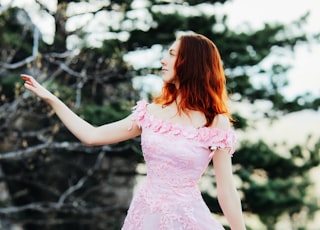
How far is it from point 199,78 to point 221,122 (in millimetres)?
206

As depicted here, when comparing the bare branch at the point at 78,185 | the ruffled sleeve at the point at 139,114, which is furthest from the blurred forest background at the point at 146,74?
the ruffled sleeve at the point at 139,114

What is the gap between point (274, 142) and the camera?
9305 millimetres

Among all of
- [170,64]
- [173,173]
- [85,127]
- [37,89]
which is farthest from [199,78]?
[37,89]

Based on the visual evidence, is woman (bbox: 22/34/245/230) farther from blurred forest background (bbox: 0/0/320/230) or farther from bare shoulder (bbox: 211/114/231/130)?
blurred forest background (bbox: 0/0/320/230)

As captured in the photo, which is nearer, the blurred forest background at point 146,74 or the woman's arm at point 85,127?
the woman's arm at point 85,127

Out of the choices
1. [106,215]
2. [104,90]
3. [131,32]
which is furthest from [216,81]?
[106,215]

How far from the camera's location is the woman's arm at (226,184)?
108 inches

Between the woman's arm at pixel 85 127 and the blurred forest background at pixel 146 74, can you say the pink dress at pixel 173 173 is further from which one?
the blurred forest background at pixel 146 74

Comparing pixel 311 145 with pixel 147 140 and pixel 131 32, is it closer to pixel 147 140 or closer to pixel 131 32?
pixel 131 32

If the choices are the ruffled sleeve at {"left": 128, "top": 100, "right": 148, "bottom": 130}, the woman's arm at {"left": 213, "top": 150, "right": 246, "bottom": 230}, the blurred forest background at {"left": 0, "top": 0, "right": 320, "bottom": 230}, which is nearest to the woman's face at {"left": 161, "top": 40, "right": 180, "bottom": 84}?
the ruffled sleeve at {"left": 128, "top": 100, "right": 148, "bottom": 130}

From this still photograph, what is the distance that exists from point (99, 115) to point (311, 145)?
3041mm

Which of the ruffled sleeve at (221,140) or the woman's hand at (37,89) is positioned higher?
the woman's hand at (37,89)

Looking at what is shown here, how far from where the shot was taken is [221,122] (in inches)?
108

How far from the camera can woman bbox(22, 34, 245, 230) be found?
270 centimetres
